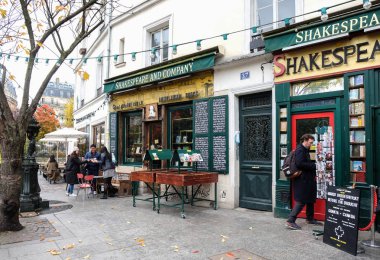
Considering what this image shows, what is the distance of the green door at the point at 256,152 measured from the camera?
7574 millimetres

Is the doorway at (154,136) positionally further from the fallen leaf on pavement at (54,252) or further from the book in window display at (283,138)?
the fallen leaf on pavement at (54,252)

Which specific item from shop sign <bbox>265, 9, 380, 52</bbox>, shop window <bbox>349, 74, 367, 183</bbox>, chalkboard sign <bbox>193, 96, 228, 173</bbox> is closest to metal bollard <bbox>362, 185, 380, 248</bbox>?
shop window <bbox>349, 74, 367, 183</bbox>

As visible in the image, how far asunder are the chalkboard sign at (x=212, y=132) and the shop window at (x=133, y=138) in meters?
3.24

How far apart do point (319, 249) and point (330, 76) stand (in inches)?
129

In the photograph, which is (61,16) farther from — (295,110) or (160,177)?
(295,110)

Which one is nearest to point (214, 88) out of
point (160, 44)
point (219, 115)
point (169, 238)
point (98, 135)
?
point (219, 115)

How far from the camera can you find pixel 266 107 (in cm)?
764

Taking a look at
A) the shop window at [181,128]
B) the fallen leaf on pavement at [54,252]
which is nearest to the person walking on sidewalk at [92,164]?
the shop window at [181,128]

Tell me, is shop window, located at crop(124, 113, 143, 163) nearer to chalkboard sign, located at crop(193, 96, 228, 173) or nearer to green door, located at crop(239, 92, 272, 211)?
chalkboard sign, located at crop(193, 96, 228, 173)

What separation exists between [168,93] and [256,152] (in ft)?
11.7

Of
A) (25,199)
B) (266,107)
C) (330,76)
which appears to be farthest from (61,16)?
(330,76)

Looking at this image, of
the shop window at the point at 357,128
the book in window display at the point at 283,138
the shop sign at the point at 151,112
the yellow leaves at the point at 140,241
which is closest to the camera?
the yellow leaves at the point at 140,241

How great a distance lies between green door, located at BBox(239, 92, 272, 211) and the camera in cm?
757

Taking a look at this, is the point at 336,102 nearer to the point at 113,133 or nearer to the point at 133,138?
the point at 133,138
